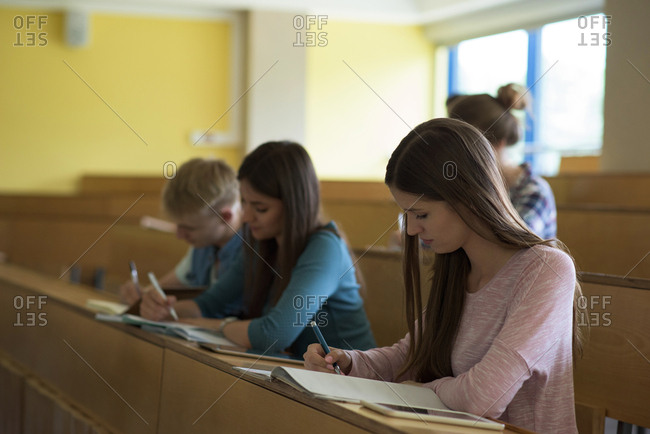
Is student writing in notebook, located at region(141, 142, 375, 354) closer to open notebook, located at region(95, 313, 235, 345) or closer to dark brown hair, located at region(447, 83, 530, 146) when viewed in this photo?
open notebook, located at region(95, 313, 235, 345)

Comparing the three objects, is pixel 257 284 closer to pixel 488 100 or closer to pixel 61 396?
pixel 61 396

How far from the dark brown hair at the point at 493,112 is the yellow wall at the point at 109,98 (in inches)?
174

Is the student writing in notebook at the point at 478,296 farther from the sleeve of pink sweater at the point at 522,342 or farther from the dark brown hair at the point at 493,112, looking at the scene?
the dark brown hair at the point at 493,112

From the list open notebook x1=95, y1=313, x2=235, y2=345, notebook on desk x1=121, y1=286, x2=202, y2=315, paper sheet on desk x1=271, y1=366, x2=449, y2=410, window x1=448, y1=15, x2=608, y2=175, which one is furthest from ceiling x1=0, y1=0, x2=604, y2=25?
paper sheet on desk x1=271, y1=366, x2=449, y2=410

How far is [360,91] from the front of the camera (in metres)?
7.00

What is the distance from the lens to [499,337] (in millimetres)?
1142

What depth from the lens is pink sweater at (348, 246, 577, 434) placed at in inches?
43.9

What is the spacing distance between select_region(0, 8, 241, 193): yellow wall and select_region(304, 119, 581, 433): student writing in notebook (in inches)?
210

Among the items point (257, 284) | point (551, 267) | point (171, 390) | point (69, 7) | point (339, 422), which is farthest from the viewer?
point (69, 7)

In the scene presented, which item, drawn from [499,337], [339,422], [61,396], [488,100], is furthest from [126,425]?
[488,100]

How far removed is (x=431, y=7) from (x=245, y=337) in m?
5.29

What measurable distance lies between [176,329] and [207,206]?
55cm

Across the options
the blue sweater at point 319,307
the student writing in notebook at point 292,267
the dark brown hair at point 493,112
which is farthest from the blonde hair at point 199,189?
the dark brown hair at point 493,112

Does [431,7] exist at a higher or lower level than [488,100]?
higher
